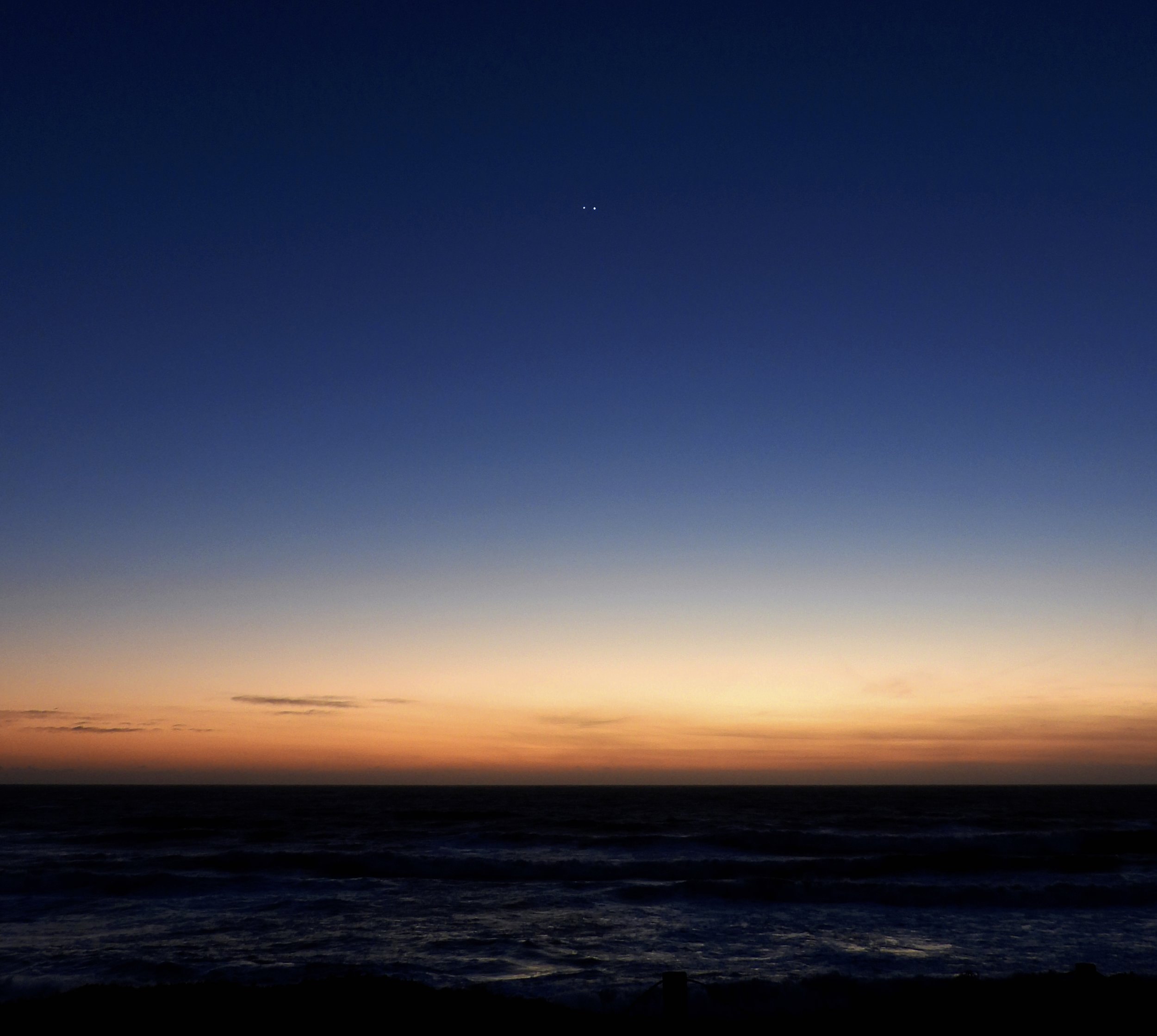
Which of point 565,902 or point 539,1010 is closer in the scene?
point 539,1010

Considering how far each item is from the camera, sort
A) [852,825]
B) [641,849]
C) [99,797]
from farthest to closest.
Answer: [99,797] < [852,825] < [641,849]

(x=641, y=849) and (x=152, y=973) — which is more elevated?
(x=152, y=973)

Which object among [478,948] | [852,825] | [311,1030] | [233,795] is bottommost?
[233,795]

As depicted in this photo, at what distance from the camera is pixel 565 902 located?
90.7 feet

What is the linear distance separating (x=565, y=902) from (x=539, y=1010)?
46.8 feet

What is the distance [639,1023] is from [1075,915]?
1936cm

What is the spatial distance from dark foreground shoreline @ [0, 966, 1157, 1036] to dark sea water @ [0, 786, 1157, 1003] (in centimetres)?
192

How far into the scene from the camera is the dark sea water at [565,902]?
742 inches

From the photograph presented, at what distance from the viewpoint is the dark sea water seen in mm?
18859

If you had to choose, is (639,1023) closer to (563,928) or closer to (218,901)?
(563,928)

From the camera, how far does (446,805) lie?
8900cm

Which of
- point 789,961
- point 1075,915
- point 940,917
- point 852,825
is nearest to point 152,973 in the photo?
point 789,961

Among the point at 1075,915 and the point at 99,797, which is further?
the point at 99,797

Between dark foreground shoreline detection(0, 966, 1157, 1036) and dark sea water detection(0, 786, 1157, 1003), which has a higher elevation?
dark foreground shoreline detection(0, 966, 1157, 1036)
